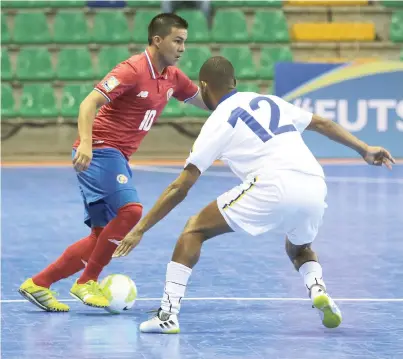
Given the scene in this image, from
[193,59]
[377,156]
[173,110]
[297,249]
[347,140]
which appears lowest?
[173,110]

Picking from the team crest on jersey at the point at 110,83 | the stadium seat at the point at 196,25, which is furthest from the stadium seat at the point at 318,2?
the team crest on jersey at the point at 110,83

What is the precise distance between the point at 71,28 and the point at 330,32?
4697mm

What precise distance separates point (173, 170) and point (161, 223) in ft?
16.4

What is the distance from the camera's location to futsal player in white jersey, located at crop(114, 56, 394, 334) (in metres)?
5.86

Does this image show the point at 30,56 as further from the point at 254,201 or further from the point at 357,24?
the point at 254,201

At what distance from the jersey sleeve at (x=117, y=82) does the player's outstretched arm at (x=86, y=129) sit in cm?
4

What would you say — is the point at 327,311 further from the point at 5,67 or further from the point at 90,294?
the point at 5,67

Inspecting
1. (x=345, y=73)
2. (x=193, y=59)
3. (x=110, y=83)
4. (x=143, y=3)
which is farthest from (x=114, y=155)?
(x=143, y=3)

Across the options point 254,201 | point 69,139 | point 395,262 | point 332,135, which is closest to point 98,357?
point 254,201

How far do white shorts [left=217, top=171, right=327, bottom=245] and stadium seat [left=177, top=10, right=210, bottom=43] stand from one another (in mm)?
13439

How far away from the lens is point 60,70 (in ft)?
63.7

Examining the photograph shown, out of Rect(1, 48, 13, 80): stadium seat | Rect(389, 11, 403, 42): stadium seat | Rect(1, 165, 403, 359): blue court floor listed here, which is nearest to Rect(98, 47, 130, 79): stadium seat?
Rect(1, 48, 13, 80): stadium seat

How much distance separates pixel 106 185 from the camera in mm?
6824

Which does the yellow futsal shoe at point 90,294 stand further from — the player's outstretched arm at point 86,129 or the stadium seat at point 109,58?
the stadium seat at point 109,58
